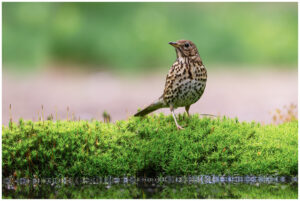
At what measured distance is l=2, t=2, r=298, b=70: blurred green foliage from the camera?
13195 mm

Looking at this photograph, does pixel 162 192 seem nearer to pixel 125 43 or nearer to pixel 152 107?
pixel 152 107

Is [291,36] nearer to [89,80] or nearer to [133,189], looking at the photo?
[89,80]

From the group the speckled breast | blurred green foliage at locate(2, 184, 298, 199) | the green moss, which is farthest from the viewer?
the speckled breast

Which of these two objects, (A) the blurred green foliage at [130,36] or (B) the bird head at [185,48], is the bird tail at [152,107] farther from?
(A) the blurred green foliage at [130,36]

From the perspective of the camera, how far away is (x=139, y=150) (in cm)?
639

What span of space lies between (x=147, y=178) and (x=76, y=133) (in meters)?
0.99

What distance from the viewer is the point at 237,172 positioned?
6.24m

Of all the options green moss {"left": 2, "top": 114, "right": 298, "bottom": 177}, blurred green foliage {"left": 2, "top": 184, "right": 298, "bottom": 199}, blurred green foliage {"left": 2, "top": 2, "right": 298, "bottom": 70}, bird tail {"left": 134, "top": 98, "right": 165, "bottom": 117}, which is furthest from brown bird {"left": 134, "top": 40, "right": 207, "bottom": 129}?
blurred green foliage {"left": 2, "top": 2, "right": 298, "bottom": 70}

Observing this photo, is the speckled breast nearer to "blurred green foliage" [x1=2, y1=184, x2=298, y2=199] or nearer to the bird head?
the bird head

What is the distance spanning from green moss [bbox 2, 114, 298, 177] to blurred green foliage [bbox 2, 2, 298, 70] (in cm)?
648

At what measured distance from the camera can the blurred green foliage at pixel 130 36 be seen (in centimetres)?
1320

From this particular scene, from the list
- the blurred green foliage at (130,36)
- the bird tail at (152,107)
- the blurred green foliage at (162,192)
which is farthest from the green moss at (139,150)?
the blurred green foliage at (130,36)

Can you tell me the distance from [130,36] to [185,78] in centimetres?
665

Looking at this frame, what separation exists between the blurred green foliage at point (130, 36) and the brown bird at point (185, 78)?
5.74m
